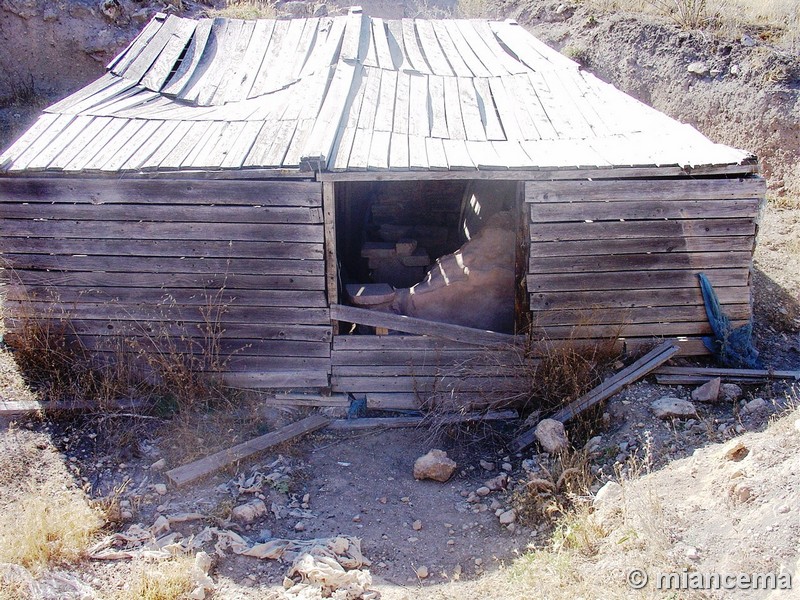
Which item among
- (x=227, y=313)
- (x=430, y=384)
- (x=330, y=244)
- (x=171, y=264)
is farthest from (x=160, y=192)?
(x=430, y=384)

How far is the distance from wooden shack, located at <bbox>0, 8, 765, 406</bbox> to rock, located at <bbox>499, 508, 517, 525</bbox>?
61.4 inches

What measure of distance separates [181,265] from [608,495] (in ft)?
13.5

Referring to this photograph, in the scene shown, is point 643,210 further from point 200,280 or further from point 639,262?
point 200,280

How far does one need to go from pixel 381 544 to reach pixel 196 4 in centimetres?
1290

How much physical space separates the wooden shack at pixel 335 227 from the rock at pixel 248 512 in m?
1.47

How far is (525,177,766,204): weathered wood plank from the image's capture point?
20.3ft

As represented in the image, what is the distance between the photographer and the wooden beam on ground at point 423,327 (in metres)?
6.53

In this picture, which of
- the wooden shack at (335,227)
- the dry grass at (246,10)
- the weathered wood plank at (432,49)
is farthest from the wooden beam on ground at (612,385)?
the dry grass at (246,10)

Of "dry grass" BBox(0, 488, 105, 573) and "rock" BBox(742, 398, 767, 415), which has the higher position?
"rock" BBox(742, 398, 767, 415)

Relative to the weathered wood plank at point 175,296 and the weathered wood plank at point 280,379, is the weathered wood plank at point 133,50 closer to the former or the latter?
the weathered wood plank at point 175,296

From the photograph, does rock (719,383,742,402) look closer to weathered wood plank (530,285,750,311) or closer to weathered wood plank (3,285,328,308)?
weathered wood plank (530,285,750,311)

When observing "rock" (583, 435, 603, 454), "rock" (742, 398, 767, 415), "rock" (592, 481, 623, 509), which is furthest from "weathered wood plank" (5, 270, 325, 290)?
"rock" (742, 398, 767, 415)

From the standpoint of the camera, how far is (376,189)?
420 inches

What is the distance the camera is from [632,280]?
649 cm
